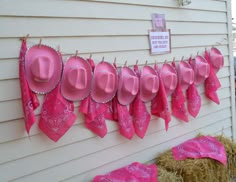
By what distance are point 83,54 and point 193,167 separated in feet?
4.59

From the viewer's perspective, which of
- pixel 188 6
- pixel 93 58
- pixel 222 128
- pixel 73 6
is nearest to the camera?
pixel 73 6

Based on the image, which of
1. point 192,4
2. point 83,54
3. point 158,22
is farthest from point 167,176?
point 192,4

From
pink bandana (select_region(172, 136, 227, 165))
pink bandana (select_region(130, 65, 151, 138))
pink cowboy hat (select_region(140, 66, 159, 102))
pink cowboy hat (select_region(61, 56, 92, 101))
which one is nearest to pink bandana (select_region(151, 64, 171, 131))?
pink cowboy hat (select_region(140, 66, 159, 102))

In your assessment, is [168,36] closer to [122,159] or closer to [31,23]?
[122,159]

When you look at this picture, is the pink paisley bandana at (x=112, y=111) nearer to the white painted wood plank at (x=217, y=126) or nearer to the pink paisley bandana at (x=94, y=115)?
the pink paisley bandana at (x=94, y=115)

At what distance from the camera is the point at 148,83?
271 cm

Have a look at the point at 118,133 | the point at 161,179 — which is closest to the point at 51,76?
the point at 118,133

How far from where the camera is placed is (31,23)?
200 centimetres

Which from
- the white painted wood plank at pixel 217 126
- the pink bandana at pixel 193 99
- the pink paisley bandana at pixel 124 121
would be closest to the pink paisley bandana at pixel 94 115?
the pink paisley bandana at pixel 124 121

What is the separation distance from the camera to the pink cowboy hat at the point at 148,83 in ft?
8.86

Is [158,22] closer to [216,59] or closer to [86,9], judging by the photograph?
[86,9]

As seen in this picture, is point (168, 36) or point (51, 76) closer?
point (51, 76)

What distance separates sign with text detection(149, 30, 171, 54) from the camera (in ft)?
9.41

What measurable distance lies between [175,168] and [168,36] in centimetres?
129
